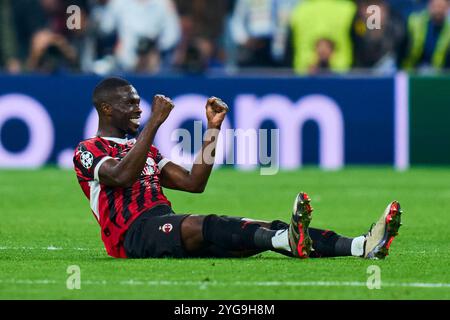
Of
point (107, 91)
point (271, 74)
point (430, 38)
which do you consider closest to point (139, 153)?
point (107, 91)

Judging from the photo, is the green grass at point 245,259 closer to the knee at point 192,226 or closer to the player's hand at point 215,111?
the knee at point 192,226

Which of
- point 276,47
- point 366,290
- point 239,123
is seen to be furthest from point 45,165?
point 366,290

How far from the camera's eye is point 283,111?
20.2 meters

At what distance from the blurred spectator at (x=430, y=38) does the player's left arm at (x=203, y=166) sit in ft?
38.2

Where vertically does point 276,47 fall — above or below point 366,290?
above

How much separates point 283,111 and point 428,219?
6.68 m

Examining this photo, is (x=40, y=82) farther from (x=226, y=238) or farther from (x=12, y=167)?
(x=226, y=238)

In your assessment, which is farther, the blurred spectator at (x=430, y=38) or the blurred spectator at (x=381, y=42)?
the blurred spectator at (x=381, y=42)

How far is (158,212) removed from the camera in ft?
31.3

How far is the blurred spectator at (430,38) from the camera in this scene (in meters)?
20.9

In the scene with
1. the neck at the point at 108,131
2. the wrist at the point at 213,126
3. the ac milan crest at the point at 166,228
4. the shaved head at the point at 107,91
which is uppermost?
the shaved head at the point at 107,91

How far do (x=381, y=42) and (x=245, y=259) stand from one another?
13.3 m

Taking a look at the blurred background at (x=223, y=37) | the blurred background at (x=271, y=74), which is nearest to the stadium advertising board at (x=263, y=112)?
the blurred background at (x=271, y=74)
